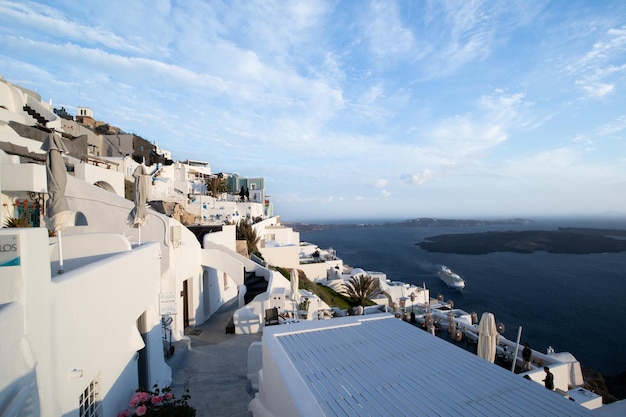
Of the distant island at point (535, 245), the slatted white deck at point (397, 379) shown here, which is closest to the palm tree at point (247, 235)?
the slatted white deck at point (397, 379)

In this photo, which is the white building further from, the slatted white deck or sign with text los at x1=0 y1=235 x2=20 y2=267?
the slatted white deck

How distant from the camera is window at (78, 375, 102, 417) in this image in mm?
4133

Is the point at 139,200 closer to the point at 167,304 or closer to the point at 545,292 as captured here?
the point at 167,304

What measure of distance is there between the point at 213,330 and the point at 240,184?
158 feet

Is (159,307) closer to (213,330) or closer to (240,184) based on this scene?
(213,330)

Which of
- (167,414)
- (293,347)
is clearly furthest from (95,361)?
(293,347)

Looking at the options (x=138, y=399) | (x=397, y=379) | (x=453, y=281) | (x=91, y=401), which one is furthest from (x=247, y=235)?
(x=453, y=281)

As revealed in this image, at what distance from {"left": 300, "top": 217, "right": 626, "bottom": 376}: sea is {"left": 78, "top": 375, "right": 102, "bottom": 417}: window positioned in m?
34.6

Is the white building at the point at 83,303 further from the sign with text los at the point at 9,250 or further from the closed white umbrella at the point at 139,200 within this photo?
the closed white umbrella at the point at 139,200

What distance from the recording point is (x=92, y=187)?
961cm

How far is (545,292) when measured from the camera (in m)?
47.6

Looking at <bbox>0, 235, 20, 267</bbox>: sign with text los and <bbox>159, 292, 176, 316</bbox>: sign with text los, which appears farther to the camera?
<bbox>159, 292, 176, 316</bbox>: sign with text los

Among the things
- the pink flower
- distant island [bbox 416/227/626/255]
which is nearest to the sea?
distant island [bbox 416/227/626/255]

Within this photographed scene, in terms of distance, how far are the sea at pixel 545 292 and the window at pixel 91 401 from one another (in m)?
34.6
